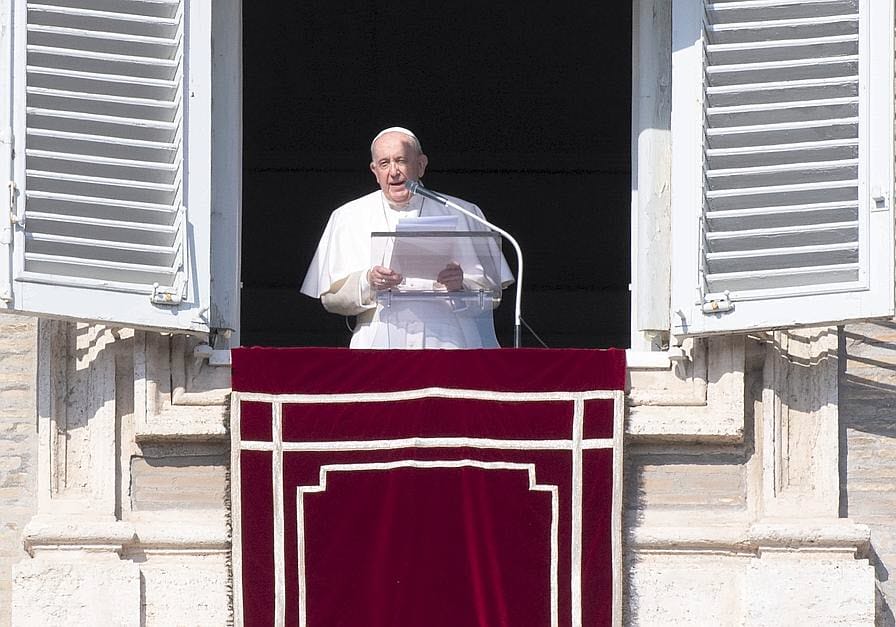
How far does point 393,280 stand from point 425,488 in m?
0.66

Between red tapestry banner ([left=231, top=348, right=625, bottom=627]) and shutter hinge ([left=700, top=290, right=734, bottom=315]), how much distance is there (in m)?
0.32

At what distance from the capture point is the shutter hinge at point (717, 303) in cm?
699

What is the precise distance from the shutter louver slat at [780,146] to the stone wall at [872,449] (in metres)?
0.49

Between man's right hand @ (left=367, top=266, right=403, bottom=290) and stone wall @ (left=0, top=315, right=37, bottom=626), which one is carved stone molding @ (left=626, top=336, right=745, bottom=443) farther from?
stone wall @ (left=0, top=315, right=37, bottom=626)

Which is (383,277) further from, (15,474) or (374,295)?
(15,474)

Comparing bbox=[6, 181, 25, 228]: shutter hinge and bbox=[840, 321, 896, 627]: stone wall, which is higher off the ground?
bbox=[6, 181, 25, 228]: shutter hinge

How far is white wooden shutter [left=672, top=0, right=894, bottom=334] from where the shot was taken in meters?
6.98

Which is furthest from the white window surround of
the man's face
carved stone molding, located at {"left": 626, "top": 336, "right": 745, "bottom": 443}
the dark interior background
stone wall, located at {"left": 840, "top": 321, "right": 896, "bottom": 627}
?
the dark interior background

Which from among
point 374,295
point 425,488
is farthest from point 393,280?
point 425,488

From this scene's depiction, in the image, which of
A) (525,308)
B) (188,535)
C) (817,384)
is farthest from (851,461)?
(525,308)

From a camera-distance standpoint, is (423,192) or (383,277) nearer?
(383,277)

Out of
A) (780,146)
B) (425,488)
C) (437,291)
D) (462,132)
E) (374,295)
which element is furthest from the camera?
(462,132)

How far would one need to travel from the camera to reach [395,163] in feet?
26.0

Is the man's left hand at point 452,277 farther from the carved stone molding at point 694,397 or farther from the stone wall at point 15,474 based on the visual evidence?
the stone wall at point 15,474
